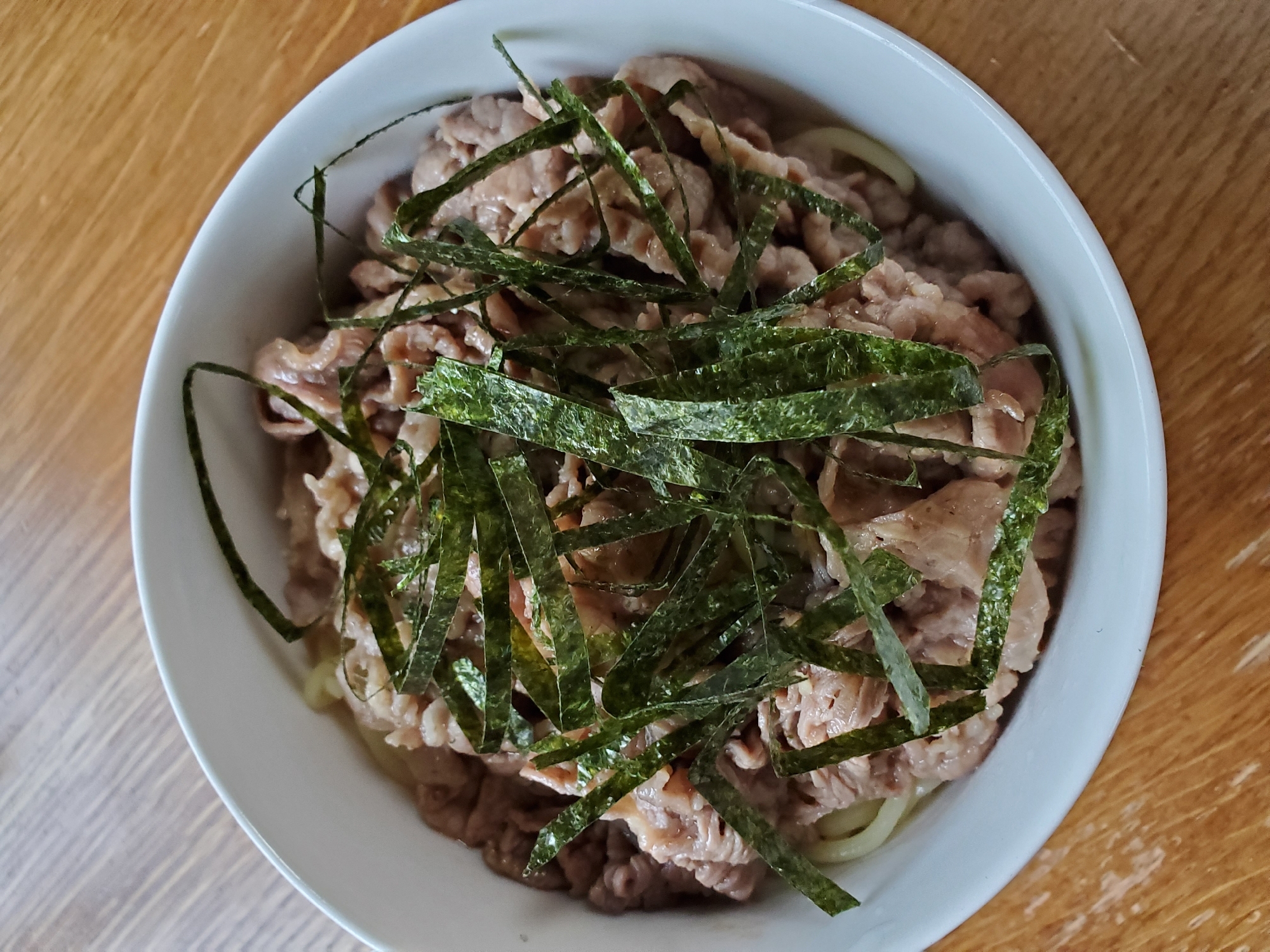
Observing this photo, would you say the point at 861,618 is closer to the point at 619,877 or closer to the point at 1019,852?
the point at 1019,852

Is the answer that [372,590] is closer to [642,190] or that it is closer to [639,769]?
[639,769]

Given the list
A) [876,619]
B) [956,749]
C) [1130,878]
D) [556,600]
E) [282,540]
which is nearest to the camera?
[876,619]

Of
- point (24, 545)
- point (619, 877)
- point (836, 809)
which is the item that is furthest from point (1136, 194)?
point (24, 545)

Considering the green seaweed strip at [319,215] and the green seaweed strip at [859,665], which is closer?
the green seaweed strip at [859,665]

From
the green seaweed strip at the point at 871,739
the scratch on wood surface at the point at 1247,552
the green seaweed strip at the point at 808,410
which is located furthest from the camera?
the scratch on wood surface at the point at 1247,552

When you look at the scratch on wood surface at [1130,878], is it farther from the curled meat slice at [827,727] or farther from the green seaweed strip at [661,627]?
the green seaweed strip at [661,627]

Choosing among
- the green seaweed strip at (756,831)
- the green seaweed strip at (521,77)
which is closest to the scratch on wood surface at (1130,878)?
the green seaweed strip at (756,831)

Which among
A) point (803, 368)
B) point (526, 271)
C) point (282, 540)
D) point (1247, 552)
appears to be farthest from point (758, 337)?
point (282, 540)

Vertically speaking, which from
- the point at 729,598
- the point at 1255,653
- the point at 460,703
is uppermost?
the point at 1255,653
